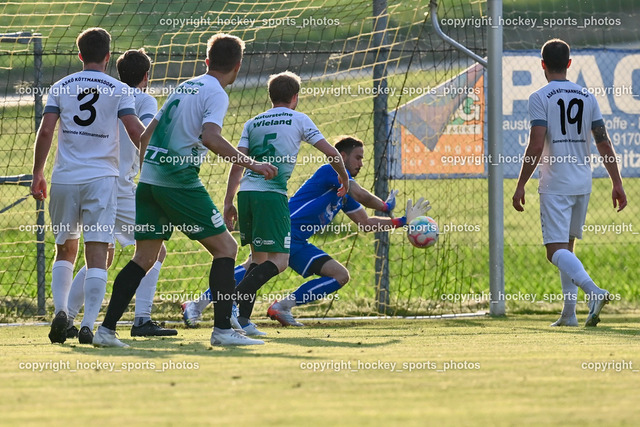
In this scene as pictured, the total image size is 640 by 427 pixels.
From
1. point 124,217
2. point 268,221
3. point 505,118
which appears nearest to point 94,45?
point 124,217

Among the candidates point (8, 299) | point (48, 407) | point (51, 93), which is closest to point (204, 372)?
point (48, 407)

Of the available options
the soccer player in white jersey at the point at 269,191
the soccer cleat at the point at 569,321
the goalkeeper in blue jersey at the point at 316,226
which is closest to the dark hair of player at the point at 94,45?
the soccer player in white jersey at the point at 269,191

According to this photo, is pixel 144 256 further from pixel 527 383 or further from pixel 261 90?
pixel 261 90

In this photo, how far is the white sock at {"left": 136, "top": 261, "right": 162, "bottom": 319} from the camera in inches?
277

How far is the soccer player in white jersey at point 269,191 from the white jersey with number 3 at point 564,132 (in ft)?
5.39

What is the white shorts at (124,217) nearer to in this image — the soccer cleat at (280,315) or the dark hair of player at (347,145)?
the soccer cleat at (280,315)

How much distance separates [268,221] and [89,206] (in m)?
1.19

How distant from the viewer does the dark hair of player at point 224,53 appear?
5.87 metres

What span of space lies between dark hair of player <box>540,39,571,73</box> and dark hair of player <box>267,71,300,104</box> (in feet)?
6.08

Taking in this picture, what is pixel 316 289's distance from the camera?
25.4 feet

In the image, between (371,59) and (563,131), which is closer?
(563,131)

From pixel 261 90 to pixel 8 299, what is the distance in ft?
59.5

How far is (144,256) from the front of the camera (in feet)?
19.3

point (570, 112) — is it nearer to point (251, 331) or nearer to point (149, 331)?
point (251, 331)
